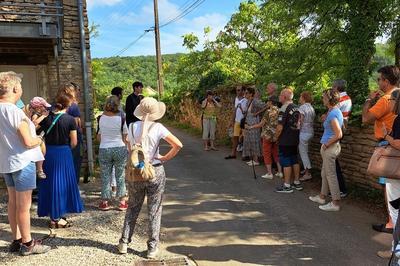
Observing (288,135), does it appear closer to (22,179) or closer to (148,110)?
(148,110)

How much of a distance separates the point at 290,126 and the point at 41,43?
214 inches

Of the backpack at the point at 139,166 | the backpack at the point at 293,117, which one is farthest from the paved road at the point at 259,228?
the backpack at the point at 293,117

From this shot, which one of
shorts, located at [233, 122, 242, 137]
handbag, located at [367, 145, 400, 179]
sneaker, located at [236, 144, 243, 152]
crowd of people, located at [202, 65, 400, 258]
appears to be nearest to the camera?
handbag, located at [367, 145, 400, 179]

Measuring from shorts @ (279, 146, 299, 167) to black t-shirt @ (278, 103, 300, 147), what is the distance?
0.29 ft

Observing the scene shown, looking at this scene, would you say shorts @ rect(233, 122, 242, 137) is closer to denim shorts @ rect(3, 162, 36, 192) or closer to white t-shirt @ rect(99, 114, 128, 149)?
white t-shirt @ rect(99, 114, 128, 149)

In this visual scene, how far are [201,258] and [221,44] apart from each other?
2116cm

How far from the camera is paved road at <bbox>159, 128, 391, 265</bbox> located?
15.0 ft

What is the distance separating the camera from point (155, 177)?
14.7 feet

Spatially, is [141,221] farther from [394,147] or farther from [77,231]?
[394,147]

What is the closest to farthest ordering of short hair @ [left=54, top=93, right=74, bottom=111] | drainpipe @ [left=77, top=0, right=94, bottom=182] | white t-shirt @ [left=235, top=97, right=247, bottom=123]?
short hair @ [left=54, top=93, right=74, bottom=111] → drainpipe @ [left=77, top=0, right=94, bottom=182] → white t-shirt @ [left=235, top=97, right=247, bottom=123]

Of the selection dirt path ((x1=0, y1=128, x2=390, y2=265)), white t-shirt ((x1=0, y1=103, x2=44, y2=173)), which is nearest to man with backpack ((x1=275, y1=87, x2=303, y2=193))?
dirt path ((x1=0, y1=128, x2=390, y2=265))

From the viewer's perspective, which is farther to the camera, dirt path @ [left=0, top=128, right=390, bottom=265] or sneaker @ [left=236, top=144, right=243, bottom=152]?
sneaker @ [left=236, top=144, right=243, bottom=152]

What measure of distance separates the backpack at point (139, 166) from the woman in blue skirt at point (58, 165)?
1.40m

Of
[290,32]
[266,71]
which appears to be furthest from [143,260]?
[290,32]
